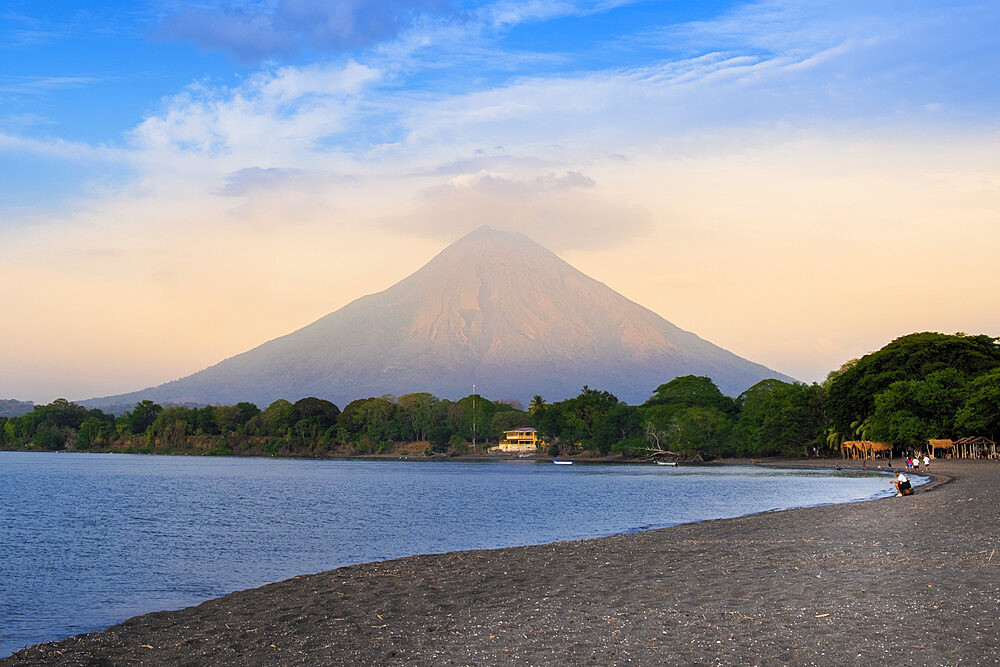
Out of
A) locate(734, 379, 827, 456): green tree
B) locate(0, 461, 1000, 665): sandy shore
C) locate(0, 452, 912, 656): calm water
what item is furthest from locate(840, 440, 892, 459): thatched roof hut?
locate(0, 461, 1000, 665): sandy shore

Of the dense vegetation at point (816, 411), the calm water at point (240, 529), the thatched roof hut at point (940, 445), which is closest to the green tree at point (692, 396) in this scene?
the dense vegetation at point (816, 411)

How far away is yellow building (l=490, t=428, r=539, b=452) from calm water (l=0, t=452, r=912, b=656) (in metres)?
117

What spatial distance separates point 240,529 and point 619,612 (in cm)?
2811

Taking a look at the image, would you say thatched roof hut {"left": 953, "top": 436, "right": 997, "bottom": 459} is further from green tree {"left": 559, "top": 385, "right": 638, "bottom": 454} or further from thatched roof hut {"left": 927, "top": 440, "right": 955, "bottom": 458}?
green tree {"left": 559, "top": 385, "right": 638, "bottom": 454}

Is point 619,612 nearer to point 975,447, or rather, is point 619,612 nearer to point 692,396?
point 975,447

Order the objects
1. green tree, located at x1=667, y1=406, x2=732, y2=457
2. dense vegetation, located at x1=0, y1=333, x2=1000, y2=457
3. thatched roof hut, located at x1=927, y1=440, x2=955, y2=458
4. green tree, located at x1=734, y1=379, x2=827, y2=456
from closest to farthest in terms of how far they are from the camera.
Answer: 1. thatched roof hut, located at x1=927, y1=440, x2=955, y2=458
2. dense vegetation, located at x1=0, y1=333, x2=1000, y2=457
3. green tree, located at x1=734, y1=379, x2=827, y2=456
4. green tree, located at x1=667, y1=406, x2=732, y2=457

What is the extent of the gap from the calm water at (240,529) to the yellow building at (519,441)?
117 meters

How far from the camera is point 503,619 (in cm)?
1376

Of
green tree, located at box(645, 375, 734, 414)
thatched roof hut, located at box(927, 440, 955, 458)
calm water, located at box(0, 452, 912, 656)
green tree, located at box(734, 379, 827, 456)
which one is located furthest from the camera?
green tree, located at box(645, 375, 734, 414)

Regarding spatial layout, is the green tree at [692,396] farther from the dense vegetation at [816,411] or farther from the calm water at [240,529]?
the calm water at [240,529]

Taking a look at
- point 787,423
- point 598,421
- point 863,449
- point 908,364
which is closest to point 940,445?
point 863,449

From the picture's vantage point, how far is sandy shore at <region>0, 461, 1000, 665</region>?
11.0m

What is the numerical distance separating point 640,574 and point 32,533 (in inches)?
1177

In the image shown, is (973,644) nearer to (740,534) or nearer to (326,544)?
(740,534)
